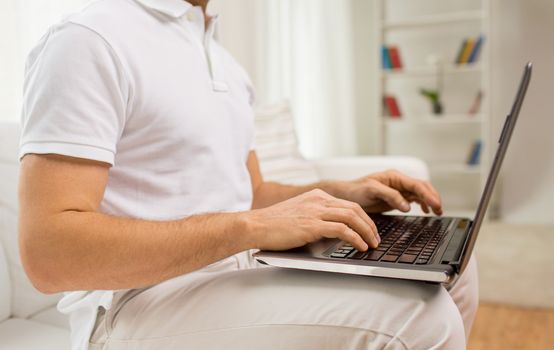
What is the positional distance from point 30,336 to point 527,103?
12.1ft

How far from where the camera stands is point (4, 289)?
1.01 metres

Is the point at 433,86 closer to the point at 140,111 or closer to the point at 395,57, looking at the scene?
the point at 395,57

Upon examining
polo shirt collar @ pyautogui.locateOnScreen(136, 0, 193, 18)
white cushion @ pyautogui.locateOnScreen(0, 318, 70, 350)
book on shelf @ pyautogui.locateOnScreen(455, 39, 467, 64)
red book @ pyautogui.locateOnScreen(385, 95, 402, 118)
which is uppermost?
polo shirt collar @ pyautogui.locateOnScreen(136, 0, 193, 18)

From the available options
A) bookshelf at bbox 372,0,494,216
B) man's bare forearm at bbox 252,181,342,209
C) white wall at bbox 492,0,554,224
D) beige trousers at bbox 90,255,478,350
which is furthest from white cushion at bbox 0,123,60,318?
white wall at bbox 492,0,554,224

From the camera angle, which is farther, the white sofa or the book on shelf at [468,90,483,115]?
the book on shelf at [468,90,483,115]

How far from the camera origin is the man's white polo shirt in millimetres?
676

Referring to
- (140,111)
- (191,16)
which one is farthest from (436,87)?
(140,111)

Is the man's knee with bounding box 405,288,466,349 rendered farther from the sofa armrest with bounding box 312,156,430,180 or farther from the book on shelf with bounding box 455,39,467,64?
the book on shelf with bounding box 455,39,467,64

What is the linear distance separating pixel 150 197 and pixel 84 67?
8.4 inches

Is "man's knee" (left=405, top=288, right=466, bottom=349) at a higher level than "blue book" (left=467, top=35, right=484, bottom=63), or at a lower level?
higher

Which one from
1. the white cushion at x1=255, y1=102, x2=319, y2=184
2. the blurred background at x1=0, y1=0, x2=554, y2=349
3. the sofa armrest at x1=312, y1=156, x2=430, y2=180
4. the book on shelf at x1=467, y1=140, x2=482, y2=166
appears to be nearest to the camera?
the white cushion at x1=255, y1=102, x2=319, y2=184

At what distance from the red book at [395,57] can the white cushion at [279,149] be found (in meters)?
2.10

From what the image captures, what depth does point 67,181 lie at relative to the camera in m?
0.66

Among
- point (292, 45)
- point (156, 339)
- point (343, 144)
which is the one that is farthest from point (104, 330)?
point (343, 144)
